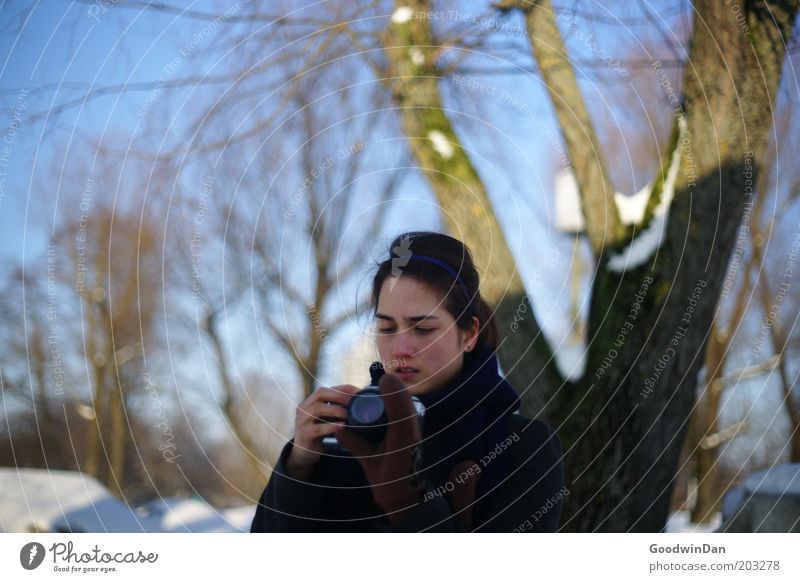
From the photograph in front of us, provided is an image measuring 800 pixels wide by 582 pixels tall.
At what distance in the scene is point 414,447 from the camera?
2.06 meters

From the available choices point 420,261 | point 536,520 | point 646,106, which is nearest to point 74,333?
point 420,261

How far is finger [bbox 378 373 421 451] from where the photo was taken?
2018mm

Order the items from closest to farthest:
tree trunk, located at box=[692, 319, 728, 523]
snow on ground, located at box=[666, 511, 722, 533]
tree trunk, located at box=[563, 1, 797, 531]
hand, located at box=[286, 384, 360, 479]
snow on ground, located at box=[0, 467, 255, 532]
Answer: hand, located at box=[286, 384, 360, 479] → snow on ground, located at box=[0, 467, 255, 532] → snow on ground, located at box=[666, 511, 722, 533] → tree trunk, located at box=[563, 1, 797, 531] → tree trunk, located at box=[692, 319, 728, 523]

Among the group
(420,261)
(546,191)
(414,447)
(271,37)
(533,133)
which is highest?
(271,37)

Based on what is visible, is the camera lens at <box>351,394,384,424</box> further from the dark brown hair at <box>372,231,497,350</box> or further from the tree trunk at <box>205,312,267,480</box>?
the tree trunk at <box>205,312,267,480</box>

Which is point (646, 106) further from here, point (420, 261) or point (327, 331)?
point (327, 331)

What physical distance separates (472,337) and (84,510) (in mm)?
1124

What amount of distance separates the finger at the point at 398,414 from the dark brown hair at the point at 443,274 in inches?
9.0

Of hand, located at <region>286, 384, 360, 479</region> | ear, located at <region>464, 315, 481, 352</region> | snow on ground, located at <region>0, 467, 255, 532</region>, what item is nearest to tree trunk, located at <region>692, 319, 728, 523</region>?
ear, located at <region>464, 315, 481, 352</region>
